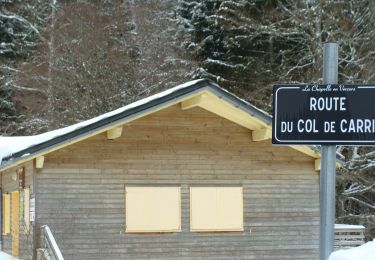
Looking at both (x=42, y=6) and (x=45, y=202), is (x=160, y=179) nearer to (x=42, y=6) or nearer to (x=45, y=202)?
(x=45, y=202)

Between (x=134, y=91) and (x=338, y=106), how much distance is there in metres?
27.0

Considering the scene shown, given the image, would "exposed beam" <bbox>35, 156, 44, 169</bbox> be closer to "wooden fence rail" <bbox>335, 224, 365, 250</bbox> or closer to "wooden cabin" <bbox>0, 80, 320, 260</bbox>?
"wooden cabin" <bbox>0, 80, 320, 260</bbox>

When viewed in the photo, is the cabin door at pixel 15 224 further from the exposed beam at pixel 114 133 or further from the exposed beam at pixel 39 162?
the exposed beam at pixel 114 133

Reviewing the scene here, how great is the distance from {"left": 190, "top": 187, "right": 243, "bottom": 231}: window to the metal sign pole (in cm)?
1015

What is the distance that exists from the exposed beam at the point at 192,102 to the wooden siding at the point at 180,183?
208 millimetres

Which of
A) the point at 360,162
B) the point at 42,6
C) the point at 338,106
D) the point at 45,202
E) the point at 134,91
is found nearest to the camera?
the point at 338,106

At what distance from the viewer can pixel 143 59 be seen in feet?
108

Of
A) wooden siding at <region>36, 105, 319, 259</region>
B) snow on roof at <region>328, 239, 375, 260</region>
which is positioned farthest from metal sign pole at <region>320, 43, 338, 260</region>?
wooden siding at <region>36, 105, 319, 259</region>

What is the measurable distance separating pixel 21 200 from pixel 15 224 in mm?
1304

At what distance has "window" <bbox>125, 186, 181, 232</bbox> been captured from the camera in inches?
592

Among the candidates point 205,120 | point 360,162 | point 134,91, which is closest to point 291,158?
point 205,120

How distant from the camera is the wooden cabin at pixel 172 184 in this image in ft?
47.5

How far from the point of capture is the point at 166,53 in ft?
106

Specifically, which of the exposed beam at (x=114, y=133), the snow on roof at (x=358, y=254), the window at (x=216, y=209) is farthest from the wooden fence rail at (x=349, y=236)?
the snow on roof at (x=358, y=254)
